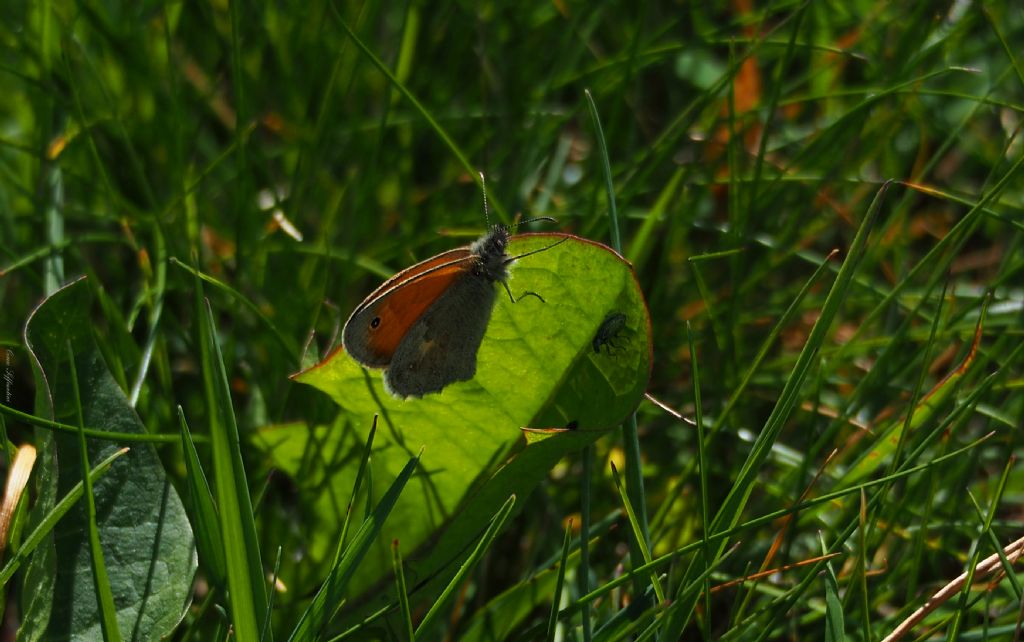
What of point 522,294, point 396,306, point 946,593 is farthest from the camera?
point 396,306

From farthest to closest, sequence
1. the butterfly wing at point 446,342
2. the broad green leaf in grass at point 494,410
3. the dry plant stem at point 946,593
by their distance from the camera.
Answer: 1. the butterfly wing at point 446,342
2. the broad green leaf in grass at point 494,410
3. the dry plant stem at point 946,593

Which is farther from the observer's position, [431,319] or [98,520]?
[431,319]

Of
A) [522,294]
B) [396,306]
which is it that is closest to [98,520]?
[396,306]

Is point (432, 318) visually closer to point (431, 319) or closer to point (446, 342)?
point (431, 319)

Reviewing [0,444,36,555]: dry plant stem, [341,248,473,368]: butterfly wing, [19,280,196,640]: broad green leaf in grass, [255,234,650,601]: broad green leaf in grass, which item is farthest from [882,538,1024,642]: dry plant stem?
[0,444,36,555]: dry plant stem

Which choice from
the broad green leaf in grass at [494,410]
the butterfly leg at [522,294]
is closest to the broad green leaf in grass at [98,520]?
the broad green leaf in grass at [494,410]

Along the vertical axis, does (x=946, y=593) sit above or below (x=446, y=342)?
below

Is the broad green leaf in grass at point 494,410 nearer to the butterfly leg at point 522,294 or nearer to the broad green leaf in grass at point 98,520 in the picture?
the butterfly leg at point 522,294

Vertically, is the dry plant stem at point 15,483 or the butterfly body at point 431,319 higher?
the butterfly body at point 431,319
